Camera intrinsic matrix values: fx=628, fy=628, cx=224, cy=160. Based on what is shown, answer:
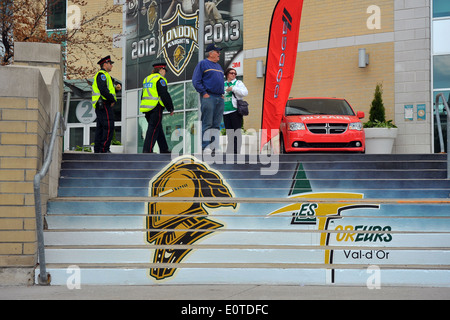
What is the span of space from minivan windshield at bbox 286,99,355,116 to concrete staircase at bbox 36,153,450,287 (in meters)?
4.01

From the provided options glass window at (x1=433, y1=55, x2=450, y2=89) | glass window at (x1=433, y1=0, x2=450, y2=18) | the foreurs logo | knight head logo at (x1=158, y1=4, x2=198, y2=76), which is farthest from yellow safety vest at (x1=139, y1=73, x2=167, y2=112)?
knight head logo at (x1=158, y1=4, x2=198, y2=76)

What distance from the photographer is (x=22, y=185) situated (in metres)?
7.00

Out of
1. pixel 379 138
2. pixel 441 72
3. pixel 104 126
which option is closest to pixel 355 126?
pixel 379 138

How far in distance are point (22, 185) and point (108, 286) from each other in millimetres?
1508

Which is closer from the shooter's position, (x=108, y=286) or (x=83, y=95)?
(x=108, y=286)

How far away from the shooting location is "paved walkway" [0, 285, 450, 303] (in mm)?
6020

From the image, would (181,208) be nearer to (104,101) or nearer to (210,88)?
(210,88)

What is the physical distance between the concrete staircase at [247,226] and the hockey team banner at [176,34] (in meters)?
12.5

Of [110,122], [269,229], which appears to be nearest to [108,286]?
[269,229]

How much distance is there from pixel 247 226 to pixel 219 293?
1781 millimetres

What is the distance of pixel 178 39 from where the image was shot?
24344 millimetres

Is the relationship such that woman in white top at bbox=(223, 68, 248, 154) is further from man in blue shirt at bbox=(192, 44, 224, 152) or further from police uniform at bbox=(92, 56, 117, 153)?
police uniform at bbox=(92, 56, 117, 153)

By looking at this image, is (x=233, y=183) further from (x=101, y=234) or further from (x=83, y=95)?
(x=83, y=95)

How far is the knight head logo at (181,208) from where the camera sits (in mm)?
7293
